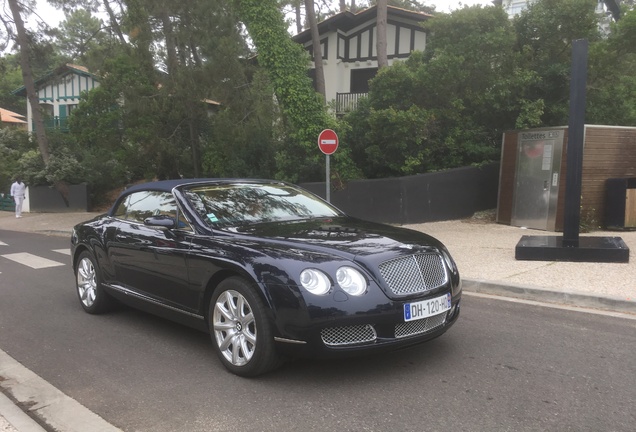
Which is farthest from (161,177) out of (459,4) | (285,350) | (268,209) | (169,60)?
(285,350)

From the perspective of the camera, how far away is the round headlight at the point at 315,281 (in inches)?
148

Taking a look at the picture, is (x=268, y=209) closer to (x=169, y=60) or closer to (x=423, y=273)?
(x=423, y=273)

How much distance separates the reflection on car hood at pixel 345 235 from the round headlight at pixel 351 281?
173 mm

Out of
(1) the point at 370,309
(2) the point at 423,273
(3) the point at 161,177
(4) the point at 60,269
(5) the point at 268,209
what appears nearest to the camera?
(1) the point at 370,309

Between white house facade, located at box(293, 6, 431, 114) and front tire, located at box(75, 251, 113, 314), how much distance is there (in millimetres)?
18914

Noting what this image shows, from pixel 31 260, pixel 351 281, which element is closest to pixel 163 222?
pixel 351 281

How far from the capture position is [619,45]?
13703mm

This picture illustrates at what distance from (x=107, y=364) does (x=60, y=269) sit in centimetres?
572

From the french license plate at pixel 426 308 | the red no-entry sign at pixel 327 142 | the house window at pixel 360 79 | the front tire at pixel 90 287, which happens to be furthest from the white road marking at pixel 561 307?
the house window at pixel 360 79

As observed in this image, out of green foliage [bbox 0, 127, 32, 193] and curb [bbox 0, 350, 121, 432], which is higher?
green foliage [bbox 0, 127, 32, 193]

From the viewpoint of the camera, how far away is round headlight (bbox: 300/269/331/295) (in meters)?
3.77

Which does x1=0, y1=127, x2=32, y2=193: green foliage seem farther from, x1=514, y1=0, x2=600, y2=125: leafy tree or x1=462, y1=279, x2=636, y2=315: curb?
x1=462, y1=279, x2=636, y2=315: curb

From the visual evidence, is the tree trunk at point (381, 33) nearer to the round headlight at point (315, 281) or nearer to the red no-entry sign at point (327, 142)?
the red no-entry sign at point (327, 142)

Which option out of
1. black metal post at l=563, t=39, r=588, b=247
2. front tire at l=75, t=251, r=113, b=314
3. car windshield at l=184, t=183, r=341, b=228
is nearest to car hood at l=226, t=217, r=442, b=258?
car windshield at l=184, t=183, r=341, b=228
